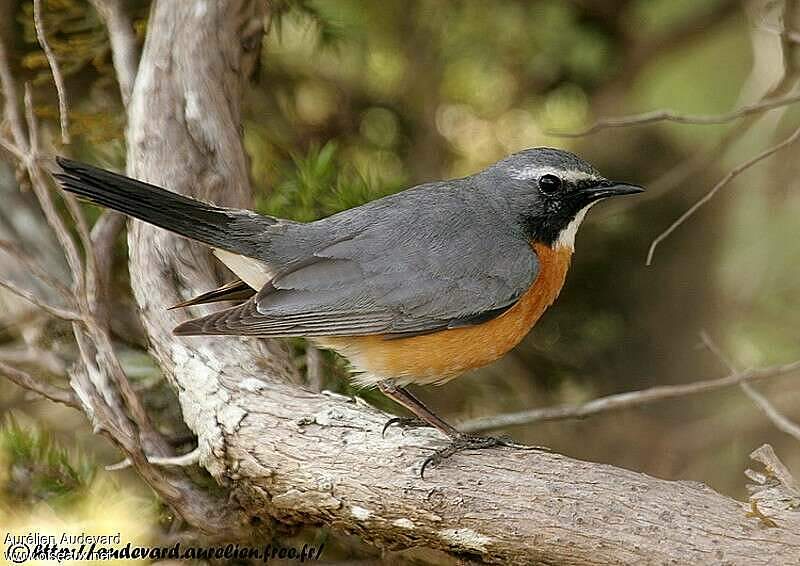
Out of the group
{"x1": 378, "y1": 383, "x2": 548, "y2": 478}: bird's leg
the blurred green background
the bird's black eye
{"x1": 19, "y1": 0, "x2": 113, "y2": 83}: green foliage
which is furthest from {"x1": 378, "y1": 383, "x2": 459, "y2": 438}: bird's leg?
{"x1": 19, "y1": 0, "x2": 113, "y2": 83}: green foliage

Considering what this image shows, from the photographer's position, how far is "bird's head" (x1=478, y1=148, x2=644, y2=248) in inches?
161

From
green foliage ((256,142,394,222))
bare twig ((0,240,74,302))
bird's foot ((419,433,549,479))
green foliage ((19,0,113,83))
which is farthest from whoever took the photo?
green foliage ((19,0,113,83))

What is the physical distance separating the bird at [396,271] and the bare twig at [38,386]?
554 mm

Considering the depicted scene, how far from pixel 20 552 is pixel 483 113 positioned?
11.7 ft

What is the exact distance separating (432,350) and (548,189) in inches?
34.5

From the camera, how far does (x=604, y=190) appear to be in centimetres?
409

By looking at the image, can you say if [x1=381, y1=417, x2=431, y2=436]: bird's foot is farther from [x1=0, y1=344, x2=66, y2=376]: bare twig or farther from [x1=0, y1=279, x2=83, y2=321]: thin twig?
[x1=0, y1=344, x2=66, y2=376]: bare twig

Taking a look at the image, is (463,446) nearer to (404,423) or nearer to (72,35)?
(404,423)

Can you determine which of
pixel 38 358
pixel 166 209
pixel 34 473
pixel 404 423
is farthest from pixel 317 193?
pixel 34 473

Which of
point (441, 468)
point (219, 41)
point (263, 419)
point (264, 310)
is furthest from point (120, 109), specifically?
point (441, 468)

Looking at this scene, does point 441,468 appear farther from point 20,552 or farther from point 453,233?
point 20,552

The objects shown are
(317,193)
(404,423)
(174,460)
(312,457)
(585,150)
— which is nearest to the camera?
(312,457)

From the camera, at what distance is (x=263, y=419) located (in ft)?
11.1

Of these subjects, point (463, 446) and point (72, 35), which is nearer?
A: point (463, 446)
